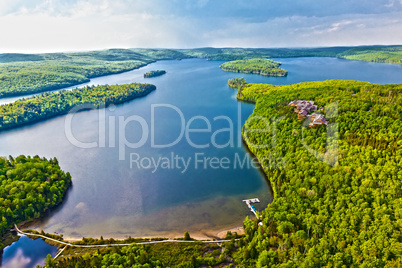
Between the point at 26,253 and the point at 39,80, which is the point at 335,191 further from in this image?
the point at 39,80

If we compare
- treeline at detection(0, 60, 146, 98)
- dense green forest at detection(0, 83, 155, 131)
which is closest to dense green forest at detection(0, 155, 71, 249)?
dense green forest at detection(0, 83, 155, 131)

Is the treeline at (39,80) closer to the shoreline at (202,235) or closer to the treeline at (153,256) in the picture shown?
the shoreline at (202,235)

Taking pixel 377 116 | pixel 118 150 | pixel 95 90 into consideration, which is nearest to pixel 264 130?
pixel 377 116

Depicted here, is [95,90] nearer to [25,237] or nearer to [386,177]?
[25,237]

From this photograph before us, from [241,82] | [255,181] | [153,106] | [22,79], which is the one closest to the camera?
[255,181]

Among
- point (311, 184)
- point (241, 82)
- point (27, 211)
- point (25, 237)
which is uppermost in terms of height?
point (241, 82)
